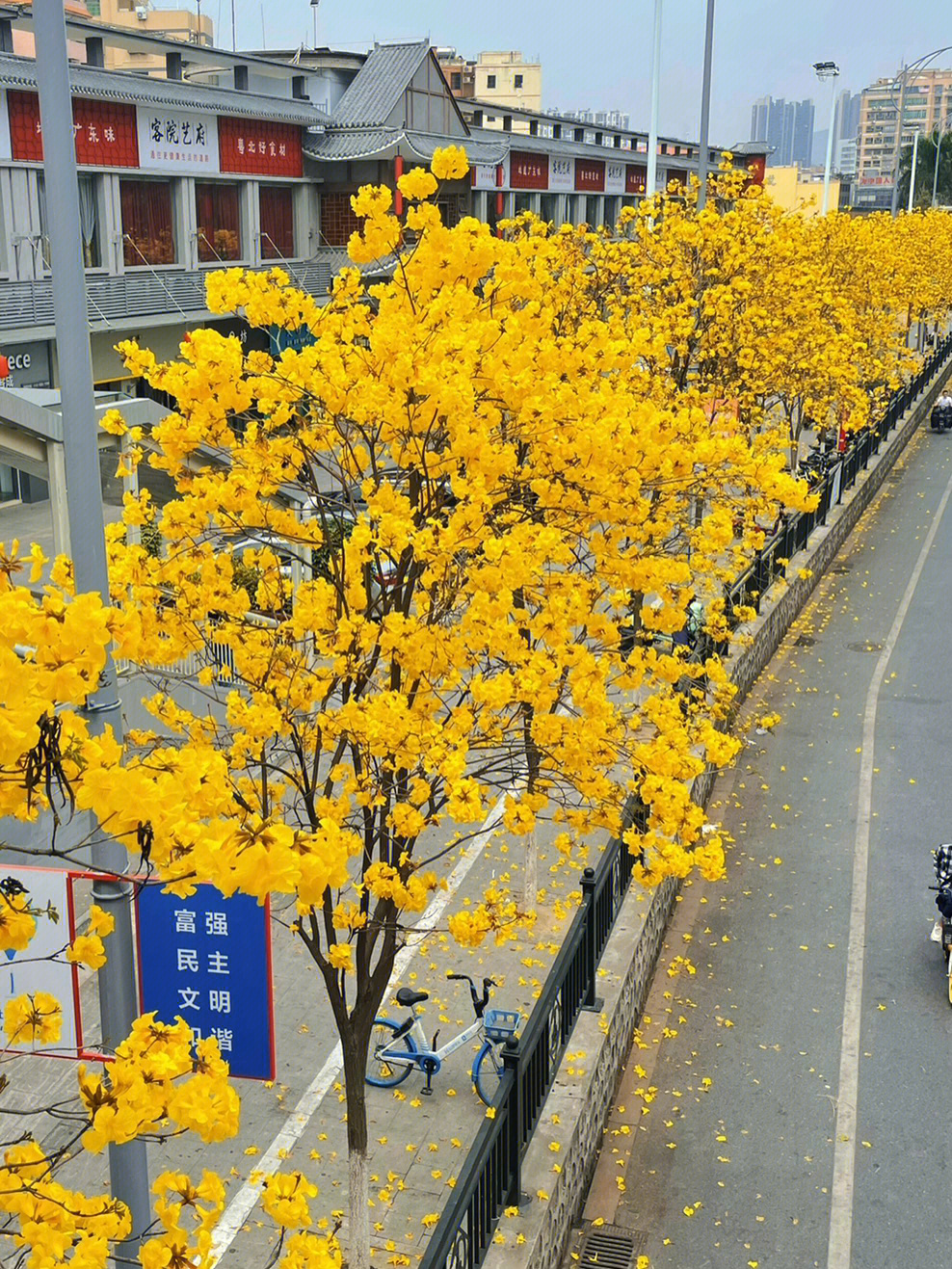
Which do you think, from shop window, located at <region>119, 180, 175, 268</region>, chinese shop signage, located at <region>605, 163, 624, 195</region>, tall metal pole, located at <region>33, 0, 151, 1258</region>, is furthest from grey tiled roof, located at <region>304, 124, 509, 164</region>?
tall metal pole, located at <region>33, 0, 151, 1258</region>

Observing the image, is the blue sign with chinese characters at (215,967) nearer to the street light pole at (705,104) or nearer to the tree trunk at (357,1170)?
the tree trunk at (357,1170)

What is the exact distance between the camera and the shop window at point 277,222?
31438mm

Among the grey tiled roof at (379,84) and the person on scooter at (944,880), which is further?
the grey tiled roof at (379,84)

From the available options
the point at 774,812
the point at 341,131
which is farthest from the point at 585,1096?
the point at 341,131

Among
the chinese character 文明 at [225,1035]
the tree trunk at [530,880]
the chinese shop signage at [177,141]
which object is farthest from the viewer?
the chinese shop signage at [177,141]

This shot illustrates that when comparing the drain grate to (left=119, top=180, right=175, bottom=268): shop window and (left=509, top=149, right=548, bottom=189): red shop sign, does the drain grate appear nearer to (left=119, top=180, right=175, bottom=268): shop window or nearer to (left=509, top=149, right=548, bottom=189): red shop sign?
(left=119, top=180, right=175, bottom=268): shop window

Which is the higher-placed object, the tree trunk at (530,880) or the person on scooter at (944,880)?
the person on scooter at (944,880)

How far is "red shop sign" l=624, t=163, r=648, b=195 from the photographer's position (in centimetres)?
5116

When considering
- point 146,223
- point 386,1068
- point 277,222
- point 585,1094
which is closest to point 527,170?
point 277,222

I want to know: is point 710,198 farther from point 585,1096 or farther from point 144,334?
point 585,1096

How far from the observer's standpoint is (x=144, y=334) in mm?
27531

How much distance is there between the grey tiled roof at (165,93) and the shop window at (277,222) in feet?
5.40

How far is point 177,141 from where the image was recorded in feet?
89.2

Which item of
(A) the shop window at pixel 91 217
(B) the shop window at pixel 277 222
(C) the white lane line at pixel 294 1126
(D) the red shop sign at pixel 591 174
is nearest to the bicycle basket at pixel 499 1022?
(C) the white lane line at pixel 294 1126
